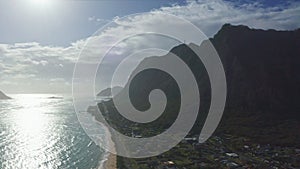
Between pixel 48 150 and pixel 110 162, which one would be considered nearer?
pixel 110 162

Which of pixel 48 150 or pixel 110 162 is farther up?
pixel 48 150

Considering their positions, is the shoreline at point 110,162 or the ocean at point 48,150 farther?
the ocean at point 48,150

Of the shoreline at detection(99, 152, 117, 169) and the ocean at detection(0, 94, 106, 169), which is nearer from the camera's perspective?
the shoreline at detection(99, 152, 117, 169)

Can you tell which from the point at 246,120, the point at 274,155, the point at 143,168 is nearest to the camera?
the point at 143,168

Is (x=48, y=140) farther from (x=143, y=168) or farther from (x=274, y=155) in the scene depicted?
(x=274, y=155)

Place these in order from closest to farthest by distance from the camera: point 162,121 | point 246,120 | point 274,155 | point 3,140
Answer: point 274,155 → point 3,140 → point 246,120 → point 162,121

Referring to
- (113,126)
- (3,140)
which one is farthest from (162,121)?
(3,140)

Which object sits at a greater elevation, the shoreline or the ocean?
the ocean

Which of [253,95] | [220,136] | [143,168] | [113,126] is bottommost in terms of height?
[143,168]

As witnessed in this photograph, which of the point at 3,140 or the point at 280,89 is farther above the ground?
the point at 280,89

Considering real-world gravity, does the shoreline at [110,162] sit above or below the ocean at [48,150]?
below

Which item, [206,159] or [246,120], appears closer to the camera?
[206,159]
